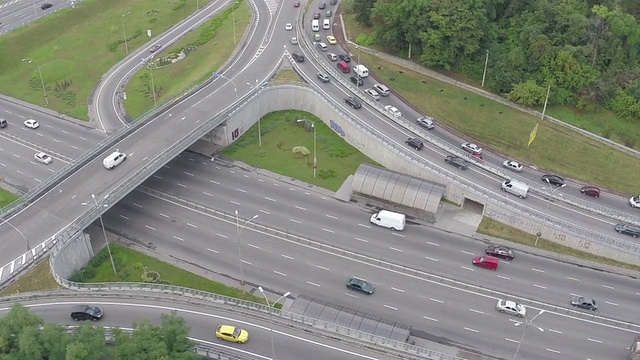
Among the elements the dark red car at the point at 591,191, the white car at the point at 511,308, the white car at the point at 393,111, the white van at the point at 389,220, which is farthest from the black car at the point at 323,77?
the white car at the point at 511,308

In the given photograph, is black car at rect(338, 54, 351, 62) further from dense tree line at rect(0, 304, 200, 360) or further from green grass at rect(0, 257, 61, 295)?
dense tree line at rect(0, 304, 200, 360)

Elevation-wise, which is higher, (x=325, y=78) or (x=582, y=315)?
(x=325, y=78)

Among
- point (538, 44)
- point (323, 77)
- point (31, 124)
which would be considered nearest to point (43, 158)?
point (31, 124)

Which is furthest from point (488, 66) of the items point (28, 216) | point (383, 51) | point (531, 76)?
point (28, 216)

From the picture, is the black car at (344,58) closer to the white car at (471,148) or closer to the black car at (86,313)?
the white car at (471,148)

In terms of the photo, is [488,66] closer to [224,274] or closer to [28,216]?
[224,274]

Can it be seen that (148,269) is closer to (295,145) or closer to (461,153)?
(295,145)

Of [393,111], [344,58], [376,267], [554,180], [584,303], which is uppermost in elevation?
[554,180]
